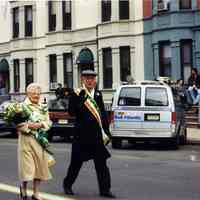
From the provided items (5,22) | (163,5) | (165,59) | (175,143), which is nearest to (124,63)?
(165,59)

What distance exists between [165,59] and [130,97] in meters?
13.3

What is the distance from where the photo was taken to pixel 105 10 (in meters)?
34.7

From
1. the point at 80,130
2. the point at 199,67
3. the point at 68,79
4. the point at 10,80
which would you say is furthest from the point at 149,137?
the point at 10,80

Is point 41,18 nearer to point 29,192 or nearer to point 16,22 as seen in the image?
point 16,22

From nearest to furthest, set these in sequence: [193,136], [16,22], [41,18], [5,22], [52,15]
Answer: [193,136], [52,15], [41,18], [16,22], [5,22]

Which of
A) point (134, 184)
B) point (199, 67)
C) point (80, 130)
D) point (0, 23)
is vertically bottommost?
point (134, 184)

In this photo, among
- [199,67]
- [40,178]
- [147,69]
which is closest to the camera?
[40,178]

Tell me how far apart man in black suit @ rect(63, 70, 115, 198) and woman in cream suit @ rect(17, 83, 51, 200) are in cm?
64

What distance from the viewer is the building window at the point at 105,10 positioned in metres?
34.5

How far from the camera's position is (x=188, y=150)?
61.2ft

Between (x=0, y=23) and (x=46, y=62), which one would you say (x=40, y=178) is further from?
(x=0, y=23)

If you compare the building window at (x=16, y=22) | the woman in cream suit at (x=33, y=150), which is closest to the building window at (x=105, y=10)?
the building window at (x=16, y=22)

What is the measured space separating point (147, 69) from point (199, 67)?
329cm

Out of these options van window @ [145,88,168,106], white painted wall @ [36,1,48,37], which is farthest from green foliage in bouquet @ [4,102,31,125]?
white painted wall @ [36,1,48,37]
